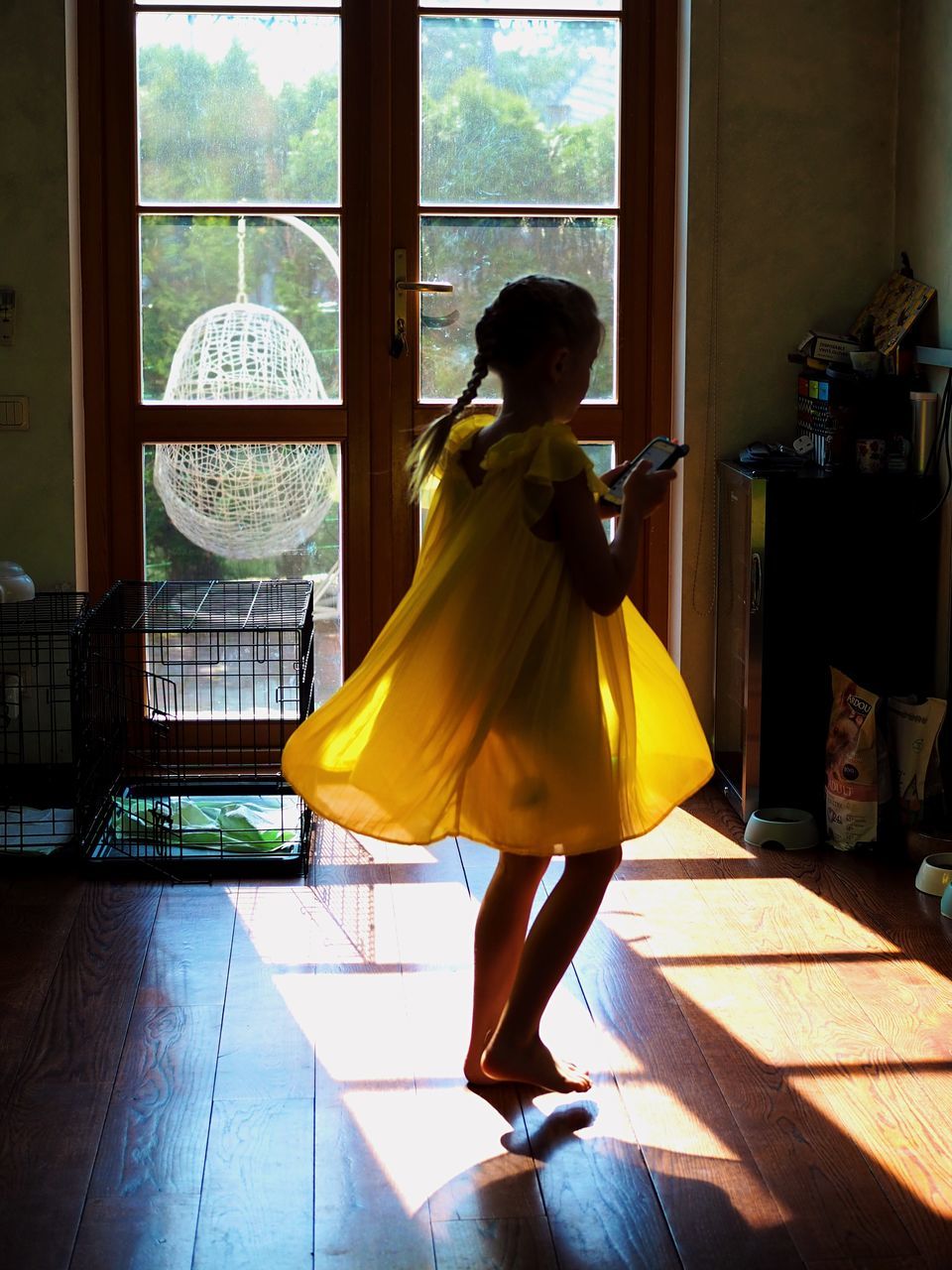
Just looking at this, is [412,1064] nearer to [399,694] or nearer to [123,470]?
[399,694]

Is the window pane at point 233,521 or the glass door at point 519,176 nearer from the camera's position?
the glass door at point 519,176

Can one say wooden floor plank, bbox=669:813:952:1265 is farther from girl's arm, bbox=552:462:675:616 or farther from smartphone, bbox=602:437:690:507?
smartphone, bbox=602:437:690:507

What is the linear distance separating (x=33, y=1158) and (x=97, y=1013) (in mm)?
490

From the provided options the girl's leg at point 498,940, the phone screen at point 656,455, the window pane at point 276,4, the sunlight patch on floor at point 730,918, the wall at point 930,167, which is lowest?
the sunlight patch on floor at point 730,918

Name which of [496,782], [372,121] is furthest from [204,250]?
[496,782]

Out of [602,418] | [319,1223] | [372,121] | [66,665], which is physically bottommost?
[319,1223]

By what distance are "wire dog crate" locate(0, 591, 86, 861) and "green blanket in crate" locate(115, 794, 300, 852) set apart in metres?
0.16

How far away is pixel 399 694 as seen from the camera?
2.27m

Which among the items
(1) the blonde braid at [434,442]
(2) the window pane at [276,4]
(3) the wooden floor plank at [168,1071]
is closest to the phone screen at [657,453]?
(1) the blonde braid at [434,442]

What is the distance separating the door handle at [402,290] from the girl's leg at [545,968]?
207 cm

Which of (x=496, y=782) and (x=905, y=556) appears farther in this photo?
(x=905, y=556)

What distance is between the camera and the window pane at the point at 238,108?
3953 millimetres

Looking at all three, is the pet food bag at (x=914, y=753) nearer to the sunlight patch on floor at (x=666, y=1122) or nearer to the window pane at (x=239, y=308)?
the sunlight patch on floor at (x=666, y=1122)

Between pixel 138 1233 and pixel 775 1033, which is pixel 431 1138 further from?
pixel 775 1033
